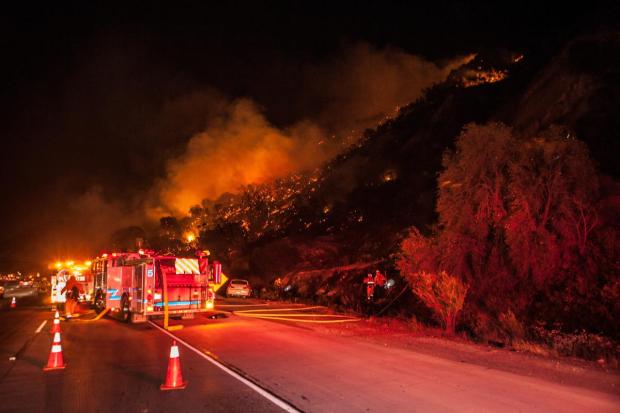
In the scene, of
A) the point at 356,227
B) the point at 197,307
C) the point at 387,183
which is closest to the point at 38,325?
the point at 197,307

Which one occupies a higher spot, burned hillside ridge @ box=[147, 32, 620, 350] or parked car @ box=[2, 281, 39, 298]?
burned hillside ridge @ box=[147, 32, 620, 350]

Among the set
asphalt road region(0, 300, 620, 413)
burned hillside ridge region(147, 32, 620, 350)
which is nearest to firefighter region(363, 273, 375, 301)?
burned hillside ridge region(147, 32, 620, 350)

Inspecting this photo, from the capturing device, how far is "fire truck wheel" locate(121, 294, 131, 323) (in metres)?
16.3

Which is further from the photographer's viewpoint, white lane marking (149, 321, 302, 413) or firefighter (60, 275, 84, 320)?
firefighter (60, 275, 84, 320)

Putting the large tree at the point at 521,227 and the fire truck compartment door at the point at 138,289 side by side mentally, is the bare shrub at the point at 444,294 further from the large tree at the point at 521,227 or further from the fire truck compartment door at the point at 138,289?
the fire truck compartment door at the point at 138,289

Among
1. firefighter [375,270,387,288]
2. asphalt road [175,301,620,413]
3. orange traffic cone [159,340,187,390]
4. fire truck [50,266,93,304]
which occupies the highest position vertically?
fire truck [50,266,93,304]

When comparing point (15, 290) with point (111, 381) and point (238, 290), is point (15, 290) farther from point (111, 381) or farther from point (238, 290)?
point (111, 381)

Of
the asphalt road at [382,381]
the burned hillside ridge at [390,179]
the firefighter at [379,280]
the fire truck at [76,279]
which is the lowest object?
the asphalt road at [382,381]

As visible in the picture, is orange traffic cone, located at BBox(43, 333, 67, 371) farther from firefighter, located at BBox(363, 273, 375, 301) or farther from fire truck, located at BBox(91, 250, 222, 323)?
firefighter, located at BBox(363, 273, 375, 301)

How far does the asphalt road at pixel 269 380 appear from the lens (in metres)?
6.49

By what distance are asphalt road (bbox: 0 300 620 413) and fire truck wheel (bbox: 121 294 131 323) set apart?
3.69m

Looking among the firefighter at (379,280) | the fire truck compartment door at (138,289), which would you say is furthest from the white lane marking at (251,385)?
the firefighter at (379,280)

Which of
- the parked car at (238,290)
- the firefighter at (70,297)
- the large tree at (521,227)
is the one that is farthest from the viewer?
the parked car at (238,290)

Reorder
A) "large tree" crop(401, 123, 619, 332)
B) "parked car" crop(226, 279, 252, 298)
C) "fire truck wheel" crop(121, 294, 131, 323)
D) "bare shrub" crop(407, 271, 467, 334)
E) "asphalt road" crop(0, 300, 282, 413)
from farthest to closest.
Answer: "parked car" crop(226, 279, 252, 298), "fire truck wheel" crop(121, 294, 131, 323), "large tree" crop(401, 123, 619, 332), "bare shrub" crop(407, 271, 467, 334), "asphalt road" crop(0, 300, 282, 413)
